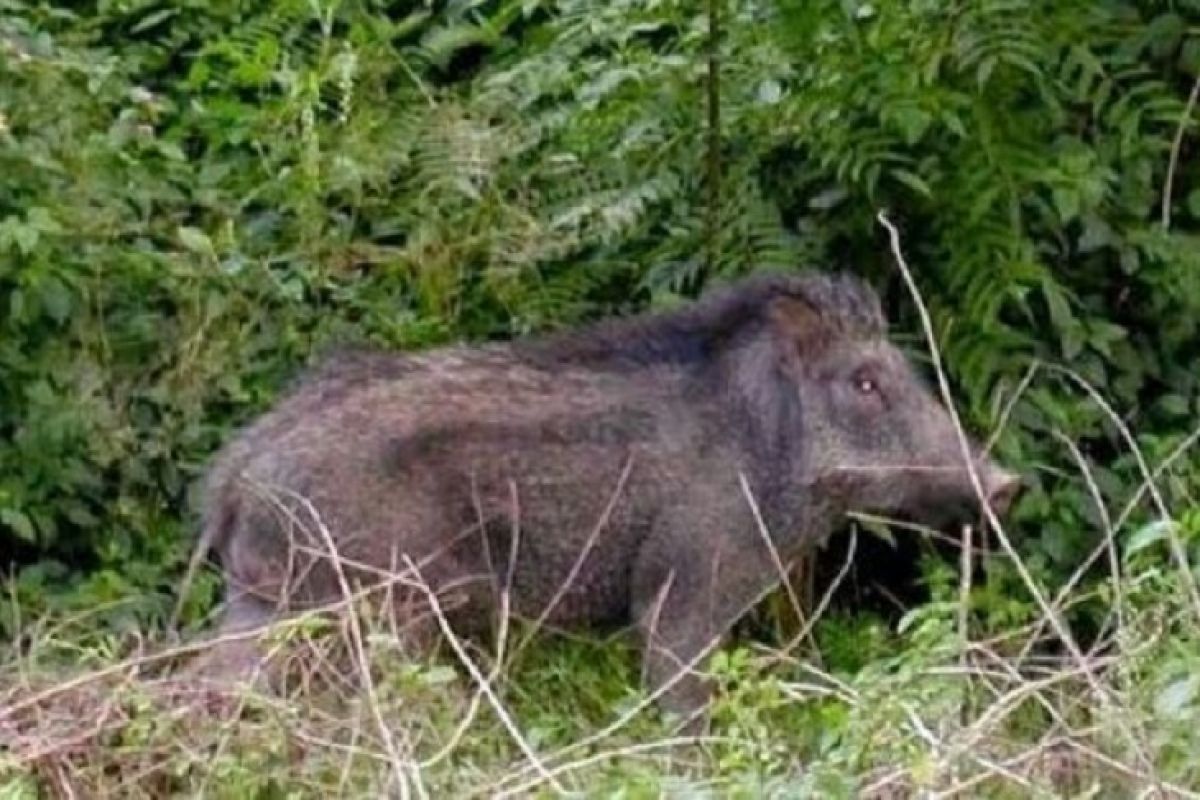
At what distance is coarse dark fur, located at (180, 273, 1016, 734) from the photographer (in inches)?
352

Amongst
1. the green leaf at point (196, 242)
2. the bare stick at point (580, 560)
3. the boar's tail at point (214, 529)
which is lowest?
the bare stick at point (580, 560)

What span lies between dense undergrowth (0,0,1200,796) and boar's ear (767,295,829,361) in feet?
1.95

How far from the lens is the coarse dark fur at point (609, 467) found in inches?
352

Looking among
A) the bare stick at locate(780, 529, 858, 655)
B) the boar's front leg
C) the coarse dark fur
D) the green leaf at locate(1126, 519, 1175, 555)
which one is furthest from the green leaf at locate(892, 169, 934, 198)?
the green leaf at locate(1126, 519, 1175, 555)

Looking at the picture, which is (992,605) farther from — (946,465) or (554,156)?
(554,156)

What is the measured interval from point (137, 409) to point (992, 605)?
104 inches

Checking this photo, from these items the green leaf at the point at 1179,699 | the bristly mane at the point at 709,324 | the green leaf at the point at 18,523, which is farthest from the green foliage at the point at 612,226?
the green leaf at the point at 1179,699

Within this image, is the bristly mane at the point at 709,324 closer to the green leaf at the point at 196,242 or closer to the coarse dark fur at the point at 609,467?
the coarse dark fur at the point at 609,467

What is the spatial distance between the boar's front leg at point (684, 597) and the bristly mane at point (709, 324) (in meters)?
0.53

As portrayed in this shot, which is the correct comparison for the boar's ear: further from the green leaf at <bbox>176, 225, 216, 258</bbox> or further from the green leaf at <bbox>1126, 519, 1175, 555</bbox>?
the green leaf at <bbox>1126, 519, 1175, 555</bbox>

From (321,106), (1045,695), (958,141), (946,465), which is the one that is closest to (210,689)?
(1045,695)

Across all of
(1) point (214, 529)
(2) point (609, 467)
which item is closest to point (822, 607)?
(2) point (609, 467)

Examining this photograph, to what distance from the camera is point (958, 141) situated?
10.2 m

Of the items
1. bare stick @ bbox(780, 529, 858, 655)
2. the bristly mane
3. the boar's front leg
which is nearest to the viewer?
bare stick @ bbox(780, 529, 858, 655)
